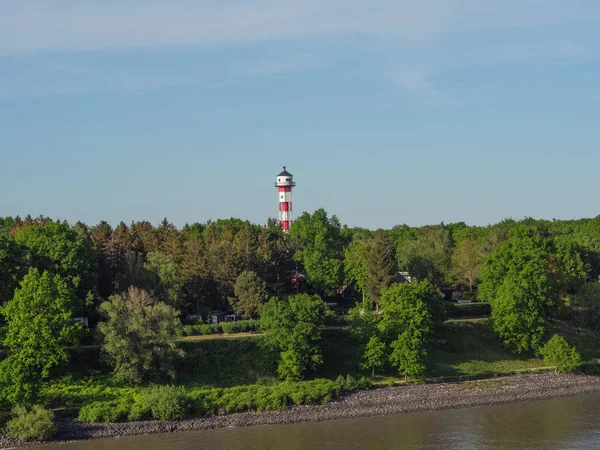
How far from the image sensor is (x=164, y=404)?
42.9m

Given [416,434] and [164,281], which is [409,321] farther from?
[164,281]

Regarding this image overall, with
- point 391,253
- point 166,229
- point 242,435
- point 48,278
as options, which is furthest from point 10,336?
point 391,253

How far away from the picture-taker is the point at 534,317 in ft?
184

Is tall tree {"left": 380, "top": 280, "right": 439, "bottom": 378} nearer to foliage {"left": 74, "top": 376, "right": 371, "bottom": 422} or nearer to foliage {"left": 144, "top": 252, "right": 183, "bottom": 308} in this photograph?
foliage {"left": 74, "top": 376, "right": 371, "bottom": 422}

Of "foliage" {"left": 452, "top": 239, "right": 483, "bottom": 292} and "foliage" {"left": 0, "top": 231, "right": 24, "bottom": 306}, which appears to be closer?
"foliage" {"left": 0, "top": 231, "right": 24, "bottom": 306}

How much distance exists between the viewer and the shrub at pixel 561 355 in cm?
5309

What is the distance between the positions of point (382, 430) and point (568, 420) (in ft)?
Answer: 36.0

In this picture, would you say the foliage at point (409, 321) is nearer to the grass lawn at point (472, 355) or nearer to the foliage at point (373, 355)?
the foliage at point (373, 355)

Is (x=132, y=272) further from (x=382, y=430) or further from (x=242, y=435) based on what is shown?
(x=382, y=430)

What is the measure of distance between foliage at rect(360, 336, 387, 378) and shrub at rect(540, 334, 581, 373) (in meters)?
12.7

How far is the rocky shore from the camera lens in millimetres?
41562

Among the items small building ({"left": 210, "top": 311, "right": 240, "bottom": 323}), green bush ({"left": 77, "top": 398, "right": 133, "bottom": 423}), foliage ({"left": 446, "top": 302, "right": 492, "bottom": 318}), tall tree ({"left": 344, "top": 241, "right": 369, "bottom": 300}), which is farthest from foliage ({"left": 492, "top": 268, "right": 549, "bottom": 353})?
green bush ({"left": 77, "top": 398, "right": 133, "bottom": 423})

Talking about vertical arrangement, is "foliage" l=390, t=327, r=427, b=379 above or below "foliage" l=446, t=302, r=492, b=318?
below

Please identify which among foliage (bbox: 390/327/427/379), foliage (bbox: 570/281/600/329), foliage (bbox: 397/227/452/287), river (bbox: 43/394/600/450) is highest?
foliage (bbox: 397/227/452/287)
